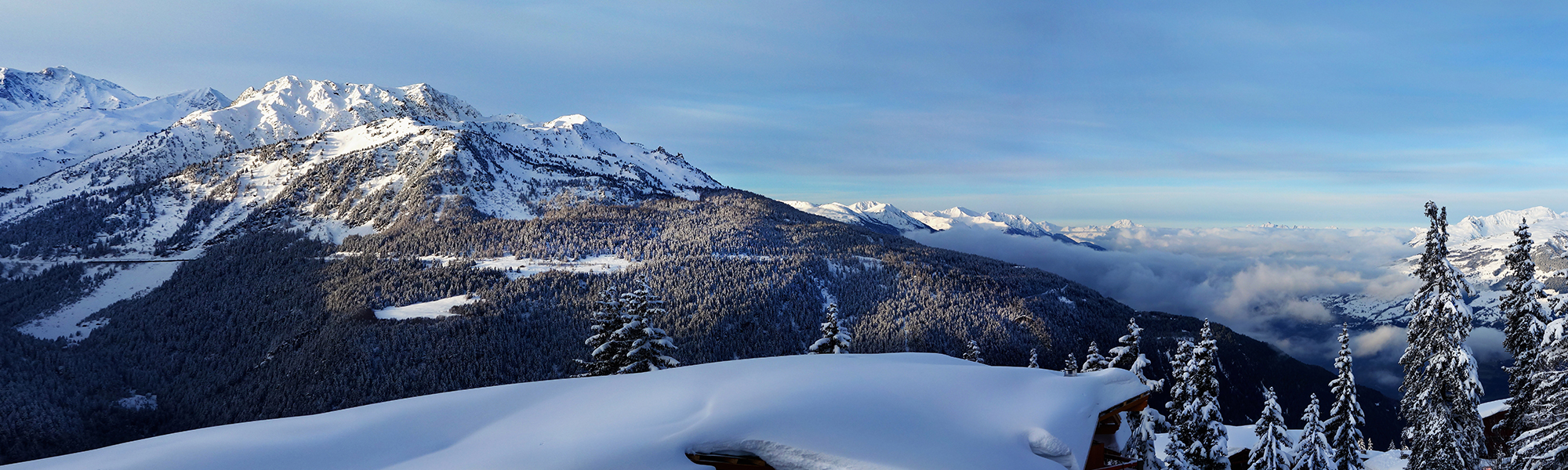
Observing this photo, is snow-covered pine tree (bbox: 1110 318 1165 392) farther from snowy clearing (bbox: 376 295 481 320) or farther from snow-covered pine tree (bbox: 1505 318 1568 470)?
snowy clearing (bbox: 376 295 481 320)

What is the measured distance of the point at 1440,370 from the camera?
60.7 ft

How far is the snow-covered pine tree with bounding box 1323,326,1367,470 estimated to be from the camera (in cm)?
2220

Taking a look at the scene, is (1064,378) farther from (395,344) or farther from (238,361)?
(238,361)

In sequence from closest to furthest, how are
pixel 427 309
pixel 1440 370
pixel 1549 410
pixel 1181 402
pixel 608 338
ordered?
pixel 1549 410 < pixel 1440 370 < pixel 1181 402 < pixel 608 338 < pixel 427 309

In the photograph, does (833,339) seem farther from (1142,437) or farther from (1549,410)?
(1549,410)

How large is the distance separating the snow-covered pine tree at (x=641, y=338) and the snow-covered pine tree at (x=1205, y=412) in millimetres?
20031

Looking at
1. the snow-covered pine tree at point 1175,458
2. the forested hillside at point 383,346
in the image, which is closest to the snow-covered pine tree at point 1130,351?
the snow-covered pine tree at point 1175,458

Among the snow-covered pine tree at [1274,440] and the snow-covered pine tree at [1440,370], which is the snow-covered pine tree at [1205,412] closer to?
the snow-covered pine tree at [1274,440]

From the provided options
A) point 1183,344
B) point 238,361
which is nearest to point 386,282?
point 238,361

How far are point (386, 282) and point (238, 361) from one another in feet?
130

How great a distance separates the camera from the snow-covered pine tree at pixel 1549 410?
16.2 metres

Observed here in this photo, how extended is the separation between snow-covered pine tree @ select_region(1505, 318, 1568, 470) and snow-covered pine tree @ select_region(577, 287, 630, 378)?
28.4m

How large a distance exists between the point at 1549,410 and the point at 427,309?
19327 centimetres

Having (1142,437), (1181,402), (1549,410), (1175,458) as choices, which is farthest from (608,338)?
(1549,410)
